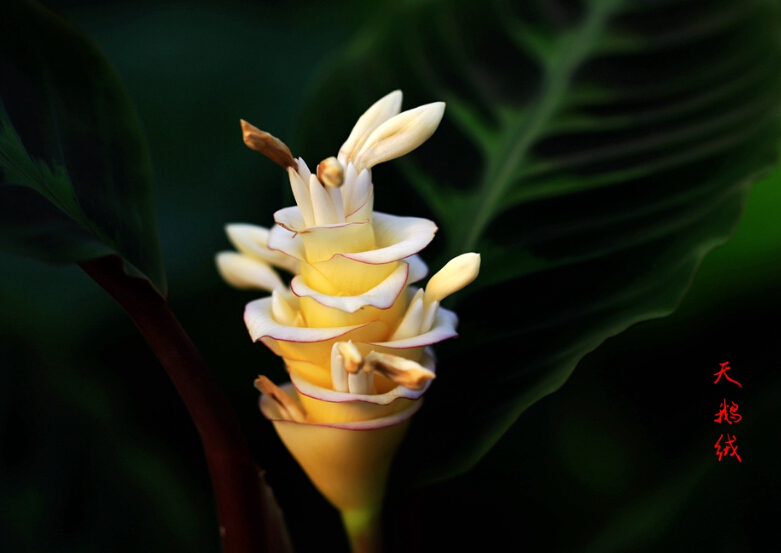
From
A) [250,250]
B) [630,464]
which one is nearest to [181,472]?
[250,250]

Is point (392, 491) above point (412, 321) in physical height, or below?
Answer: below

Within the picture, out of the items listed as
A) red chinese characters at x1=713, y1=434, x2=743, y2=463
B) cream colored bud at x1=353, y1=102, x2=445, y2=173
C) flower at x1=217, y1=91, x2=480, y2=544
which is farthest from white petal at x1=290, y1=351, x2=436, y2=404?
red chinese characters at x1=713, y1=434, x2=743, y2=463

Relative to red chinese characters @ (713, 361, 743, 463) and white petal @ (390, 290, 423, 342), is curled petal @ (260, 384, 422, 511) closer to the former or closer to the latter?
white petal @ (390, 290, 423, 342)

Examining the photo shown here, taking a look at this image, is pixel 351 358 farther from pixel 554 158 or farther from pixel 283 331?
pixel 554 158

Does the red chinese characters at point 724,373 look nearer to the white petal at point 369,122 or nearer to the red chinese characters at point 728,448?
the red chinese characters at point 728,448

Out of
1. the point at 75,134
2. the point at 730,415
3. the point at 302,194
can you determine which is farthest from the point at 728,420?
A: the point at 75,134

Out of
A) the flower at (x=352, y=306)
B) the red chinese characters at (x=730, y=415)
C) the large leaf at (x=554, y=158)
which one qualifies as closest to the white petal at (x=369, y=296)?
the flower at (x=352, y=306)
